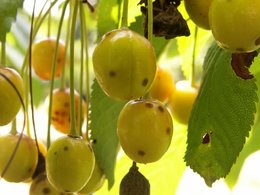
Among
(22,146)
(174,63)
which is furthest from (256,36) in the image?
(174,63)

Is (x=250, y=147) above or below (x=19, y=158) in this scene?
below

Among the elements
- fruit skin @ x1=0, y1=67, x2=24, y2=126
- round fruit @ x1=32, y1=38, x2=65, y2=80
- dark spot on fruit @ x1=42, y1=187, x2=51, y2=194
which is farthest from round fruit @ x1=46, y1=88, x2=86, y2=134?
fruit skin @ x1=0, y1=67, x2=24, y2=126

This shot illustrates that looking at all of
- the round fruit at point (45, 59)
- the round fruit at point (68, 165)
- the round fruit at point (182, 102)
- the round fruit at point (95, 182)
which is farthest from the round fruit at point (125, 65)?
the round fruit at point (45, 59)

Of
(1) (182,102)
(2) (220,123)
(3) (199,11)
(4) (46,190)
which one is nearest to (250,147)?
(1) (182,102)

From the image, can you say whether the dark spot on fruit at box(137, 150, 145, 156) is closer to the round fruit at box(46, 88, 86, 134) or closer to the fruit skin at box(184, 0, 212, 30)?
the fruit skin at box(184, 0, 212, 30)

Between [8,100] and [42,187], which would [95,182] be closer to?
[42,187]

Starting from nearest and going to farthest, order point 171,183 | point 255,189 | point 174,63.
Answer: point 171,183
point 174,63
point 255,189

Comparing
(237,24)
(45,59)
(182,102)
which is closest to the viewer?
(237,24)

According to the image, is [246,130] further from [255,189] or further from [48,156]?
[255,189]
